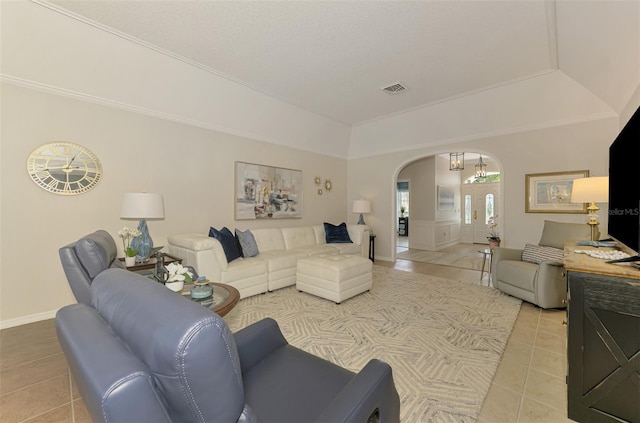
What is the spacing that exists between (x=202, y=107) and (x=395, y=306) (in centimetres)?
397

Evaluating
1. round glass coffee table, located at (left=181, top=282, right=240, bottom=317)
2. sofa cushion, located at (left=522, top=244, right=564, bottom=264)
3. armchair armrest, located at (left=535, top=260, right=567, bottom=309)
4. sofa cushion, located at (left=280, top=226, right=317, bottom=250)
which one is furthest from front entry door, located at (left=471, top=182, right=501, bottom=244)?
round glass coffee table, located at (left=181, top=282, right=240, bottom=317)

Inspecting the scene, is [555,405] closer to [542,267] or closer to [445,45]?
[542,267]

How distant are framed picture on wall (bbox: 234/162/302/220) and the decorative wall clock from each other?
6.44 feet

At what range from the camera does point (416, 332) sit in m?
2.66

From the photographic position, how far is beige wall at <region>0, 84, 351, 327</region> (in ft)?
9.15

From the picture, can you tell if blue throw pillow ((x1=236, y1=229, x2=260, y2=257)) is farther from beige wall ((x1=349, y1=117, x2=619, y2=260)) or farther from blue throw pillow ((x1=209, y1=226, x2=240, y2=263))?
beige wall ((x1=349, y1=117, x2=619, y2=260))

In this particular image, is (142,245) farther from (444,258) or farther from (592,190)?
(444,258)

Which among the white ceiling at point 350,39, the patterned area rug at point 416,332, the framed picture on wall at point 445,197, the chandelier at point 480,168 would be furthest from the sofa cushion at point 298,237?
the chandelier at point 480,168

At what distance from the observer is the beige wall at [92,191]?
110 inches

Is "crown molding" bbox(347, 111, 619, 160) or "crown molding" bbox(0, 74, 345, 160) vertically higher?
"crown molding" bbox(347, 111, 619, 160)

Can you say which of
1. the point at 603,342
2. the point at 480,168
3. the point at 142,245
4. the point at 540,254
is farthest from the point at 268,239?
the point at 480,168

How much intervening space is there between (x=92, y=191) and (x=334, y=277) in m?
3.18

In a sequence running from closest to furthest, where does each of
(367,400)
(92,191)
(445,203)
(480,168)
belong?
(367,400) → (92,191) → (480,168) → (445,203)

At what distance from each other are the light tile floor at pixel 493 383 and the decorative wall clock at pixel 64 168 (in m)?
1.53
